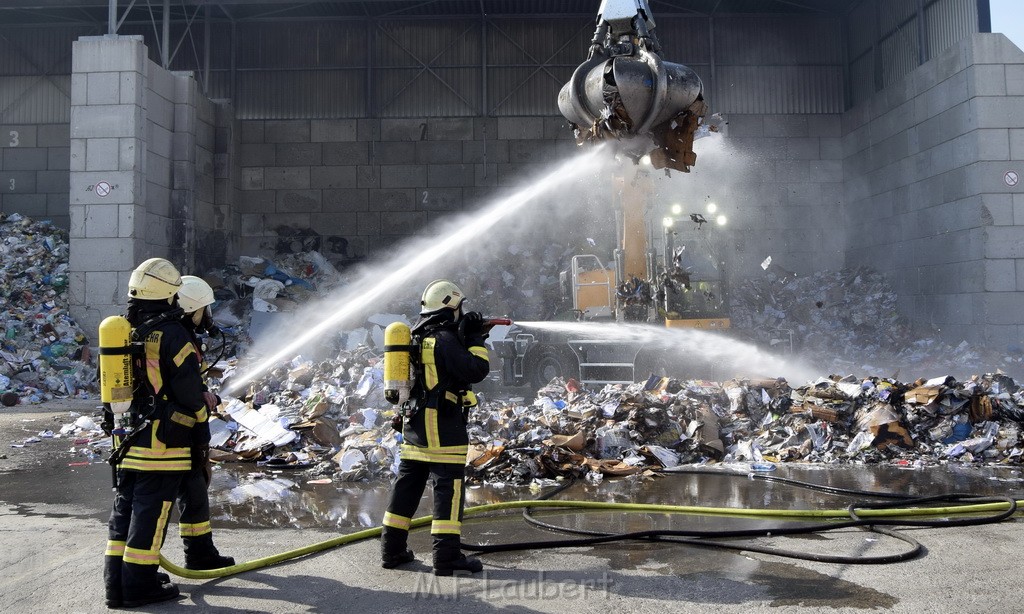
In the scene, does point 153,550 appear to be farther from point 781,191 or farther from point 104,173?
point 781,191

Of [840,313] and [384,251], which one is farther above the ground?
[384,251]

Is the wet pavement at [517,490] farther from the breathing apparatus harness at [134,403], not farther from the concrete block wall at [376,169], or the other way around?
the concrete block wall at [376,169]

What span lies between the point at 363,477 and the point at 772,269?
15.3 meters

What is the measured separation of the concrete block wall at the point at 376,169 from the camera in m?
20.4

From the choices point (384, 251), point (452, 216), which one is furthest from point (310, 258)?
point (452, 216)

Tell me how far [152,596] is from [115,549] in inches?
12.1

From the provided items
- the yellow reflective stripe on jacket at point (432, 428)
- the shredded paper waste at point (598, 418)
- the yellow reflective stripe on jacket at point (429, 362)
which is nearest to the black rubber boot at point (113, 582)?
the yellow reflective stripe on jacket at point (432, 428)

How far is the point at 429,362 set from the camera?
14.7 feet

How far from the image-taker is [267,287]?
18.0 meters

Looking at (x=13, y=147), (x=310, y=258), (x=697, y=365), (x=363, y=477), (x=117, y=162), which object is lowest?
(x=363, y=477)

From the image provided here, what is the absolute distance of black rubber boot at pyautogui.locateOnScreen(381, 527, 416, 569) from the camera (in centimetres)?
438

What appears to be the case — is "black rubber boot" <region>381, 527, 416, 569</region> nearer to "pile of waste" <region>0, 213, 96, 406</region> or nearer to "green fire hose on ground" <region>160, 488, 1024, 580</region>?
"green fire hose on ground" <region>160, 488, 1024, 580</region>

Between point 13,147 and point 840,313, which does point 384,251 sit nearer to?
→ point 13,147

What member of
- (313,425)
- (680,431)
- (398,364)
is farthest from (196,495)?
(680,431)
